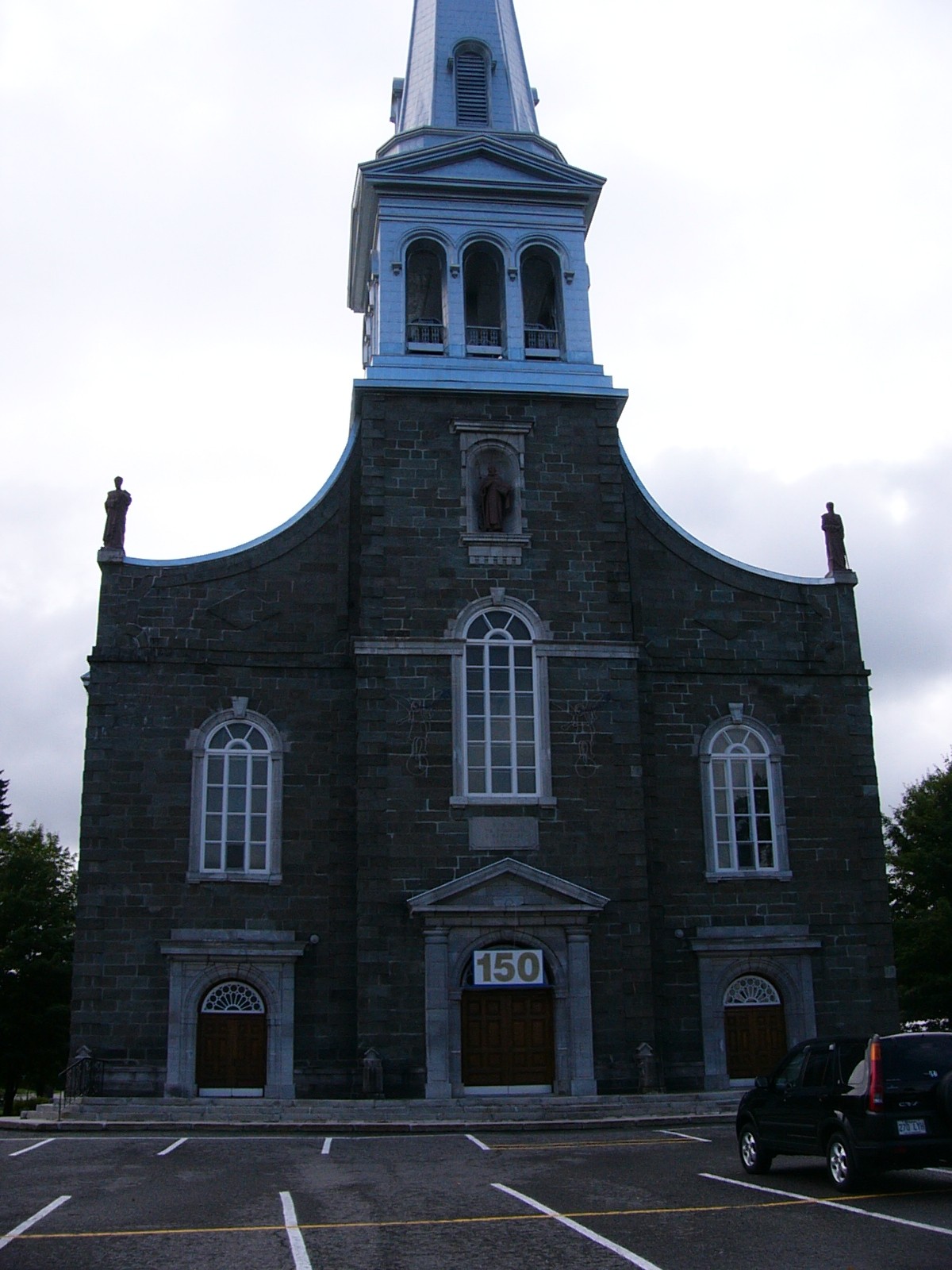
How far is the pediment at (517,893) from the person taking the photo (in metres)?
24.3

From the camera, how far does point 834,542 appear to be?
95.5ft

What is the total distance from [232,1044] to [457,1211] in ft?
44.0

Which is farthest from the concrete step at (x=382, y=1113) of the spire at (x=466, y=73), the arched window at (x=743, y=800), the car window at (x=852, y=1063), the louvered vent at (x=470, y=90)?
the louvered vent at (x=470, y=90)

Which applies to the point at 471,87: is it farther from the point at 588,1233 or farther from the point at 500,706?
the point at 588,1233

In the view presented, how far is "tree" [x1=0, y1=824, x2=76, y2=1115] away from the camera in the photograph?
39188 millimetres

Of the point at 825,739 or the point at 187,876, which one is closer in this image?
the point at 187,876

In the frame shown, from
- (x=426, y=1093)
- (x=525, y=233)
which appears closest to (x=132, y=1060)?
(x=426, y=1093)

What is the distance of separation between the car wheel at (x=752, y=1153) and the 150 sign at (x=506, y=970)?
401 inches

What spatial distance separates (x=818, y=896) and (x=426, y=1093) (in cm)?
887

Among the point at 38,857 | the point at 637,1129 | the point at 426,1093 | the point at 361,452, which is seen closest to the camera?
the point at 637,1129

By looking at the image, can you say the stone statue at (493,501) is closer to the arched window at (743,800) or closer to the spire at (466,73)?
the arched window at (743,800)

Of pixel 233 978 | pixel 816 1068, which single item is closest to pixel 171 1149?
pixel 233 978

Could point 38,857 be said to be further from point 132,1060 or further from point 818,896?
point 818,896

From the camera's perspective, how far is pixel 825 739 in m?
27.4
